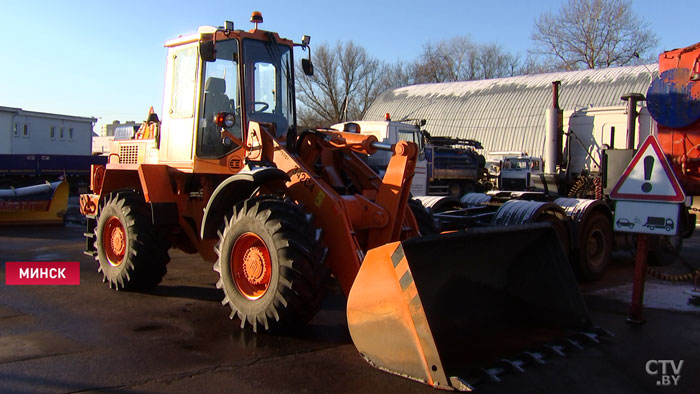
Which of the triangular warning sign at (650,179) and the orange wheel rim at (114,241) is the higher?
the triangular warning sign at (650,179)

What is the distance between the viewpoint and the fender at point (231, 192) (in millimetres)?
5598

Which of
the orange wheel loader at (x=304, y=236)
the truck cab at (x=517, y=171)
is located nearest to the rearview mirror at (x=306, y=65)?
the orange wheel loader at (x=304, y=236)

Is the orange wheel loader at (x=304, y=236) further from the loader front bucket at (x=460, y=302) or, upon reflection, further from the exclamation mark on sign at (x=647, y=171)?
the exclamation mark on sign at (x=647, y=171)

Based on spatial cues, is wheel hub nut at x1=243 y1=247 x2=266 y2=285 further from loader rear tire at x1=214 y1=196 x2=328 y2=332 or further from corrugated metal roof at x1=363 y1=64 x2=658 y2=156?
corrugated metal roof at x1=363 y1=64 x2=658 y2=156

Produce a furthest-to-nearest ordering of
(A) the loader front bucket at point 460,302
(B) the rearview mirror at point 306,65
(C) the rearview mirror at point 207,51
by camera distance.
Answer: (B) the rearview mirror at point 306,65
(C) the rearview mirror at point 207,51
(A) the loader front bucket at point 460,302

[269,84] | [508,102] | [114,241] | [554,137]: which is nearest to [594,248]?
[554,137]

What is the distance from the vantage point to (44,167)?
2309cm

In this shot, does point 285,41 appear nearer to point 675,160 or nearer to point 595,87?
point 675,160

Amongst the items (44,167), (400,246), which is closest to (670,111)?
(400,246)

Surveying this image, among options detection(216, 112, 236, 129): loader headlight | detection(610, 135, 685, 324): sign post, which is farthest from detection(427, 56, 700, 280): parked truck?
detection(216, 112, 236, 129): loader headlight

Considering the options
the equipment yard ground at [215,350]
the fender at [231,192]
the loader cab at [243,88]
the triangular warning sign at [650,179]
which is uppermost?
the loader cab at [243,88]

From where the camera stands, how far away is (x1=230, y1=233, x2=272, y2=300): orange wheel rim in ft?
18.1

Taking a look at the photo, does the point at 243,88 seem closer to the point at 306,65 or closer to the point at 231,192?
the point at 306,65

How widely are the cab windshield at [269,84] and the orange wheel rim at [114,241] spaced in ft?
8.30
